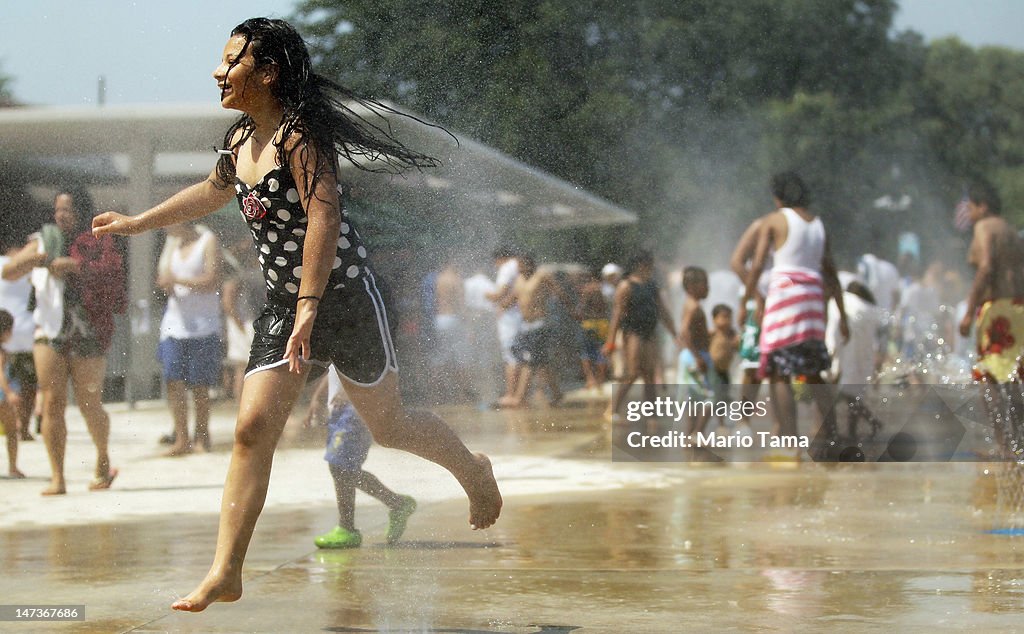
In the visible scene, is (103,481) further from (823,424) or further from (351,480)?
(823,424)

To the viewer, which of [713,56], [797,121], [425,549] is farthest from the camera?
[797,121]

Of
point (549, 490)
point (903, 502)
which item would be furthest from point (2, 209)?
point (903, 502)

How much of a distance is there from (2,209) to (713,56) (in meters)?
4.14

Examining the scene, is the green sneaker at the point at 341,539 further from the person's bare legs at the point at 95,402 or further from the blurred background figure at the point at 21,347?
the blurred background figure at the point at 21,347

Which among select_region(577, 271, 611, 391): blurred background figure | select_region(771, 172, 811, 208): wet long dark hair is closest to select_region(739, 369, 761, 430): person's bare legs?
select_region(577, 271, 611, 391): blurred background figure

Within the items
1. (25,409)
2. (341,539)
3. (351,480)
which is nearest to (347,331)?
(351,480)

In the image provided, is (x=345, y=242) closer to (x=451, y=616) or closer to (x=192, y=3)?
(x=451, y=616)

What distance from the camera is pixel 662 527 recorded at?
5.77 metres

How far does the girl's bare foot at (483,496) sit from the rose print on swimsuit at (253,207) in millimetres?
998

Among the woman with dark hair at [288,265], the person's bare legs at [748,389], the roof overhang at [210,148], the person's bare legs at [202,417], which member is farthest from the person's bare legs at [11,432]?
the person's bare legs at [748,389]

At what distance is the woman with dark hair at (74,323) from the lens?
677 centimetres

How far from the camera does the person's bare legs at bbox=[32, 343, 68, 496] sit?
678cm

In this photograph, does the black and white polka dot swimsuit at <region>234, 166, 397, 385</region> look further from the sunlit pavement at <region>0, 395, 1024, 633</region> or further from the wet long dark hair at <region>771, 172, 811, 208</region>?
the wet long dark hair at <region>771, 172, 811, 208</region>

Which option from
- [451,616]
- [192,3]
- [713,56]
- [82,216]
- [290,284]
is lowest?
[451,616]
